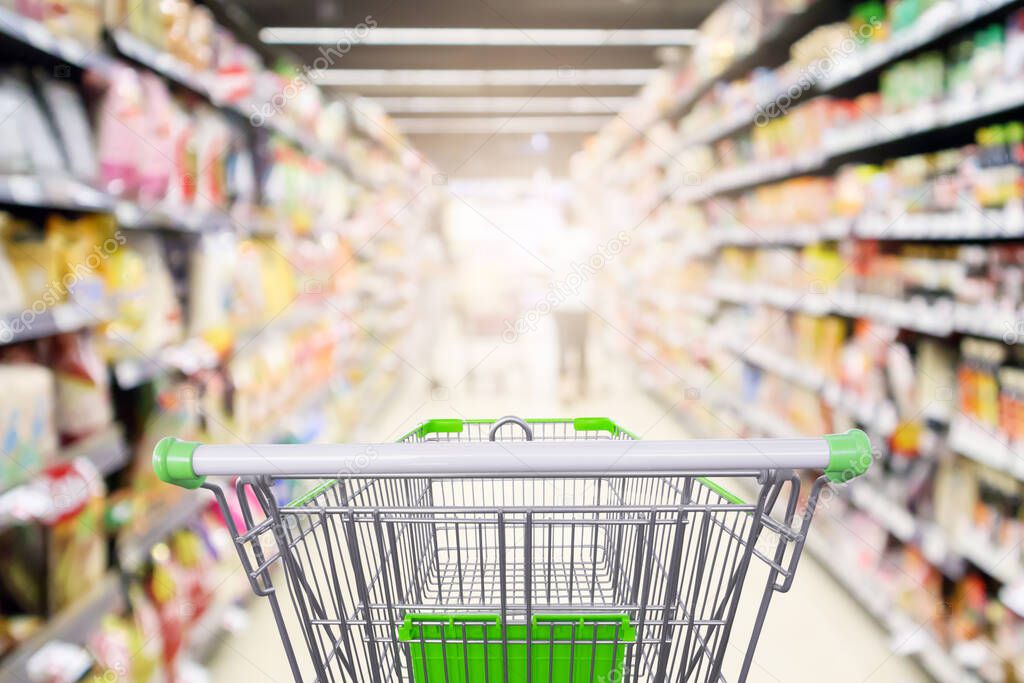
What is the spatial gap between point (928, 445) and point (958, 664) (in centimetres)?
71

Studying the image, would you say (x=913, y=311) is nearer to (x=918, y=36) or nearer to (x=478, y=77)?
(x=918, y=36)

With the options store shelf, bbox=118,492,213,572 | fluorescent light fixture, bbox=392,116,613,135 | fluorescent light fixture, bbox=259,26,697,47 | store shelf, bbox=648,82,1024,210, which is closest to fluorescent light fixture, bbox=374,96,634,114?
fluorescent light fixture, bbox=392,116,613,135

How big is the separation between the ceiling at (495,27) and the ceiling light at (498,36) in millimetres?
145

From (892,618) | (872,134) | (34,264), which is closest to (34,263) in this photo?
(34,264)

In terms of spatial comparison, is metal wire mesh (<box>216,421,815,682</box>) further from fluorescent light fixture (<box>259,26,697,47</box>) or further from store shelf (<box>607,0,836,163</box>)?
fluorescent light fixture (<box>259,26,697,47</box>)

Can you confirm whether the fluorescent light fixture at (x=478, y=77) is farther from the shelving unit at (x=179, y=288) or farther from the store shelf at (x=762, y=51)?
the shelving unit at (x=179, y=288)

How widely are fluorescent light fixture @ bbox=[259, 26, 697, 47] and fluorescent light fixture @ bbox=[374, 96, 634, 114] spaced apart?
9.58 feet

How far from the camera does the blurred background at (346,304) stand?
185 cm

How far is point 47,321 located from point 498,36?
713cm

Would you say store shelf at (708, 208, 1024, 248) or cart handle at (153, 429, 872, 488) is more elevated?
store shelf at (708, 208, 1024, 248)

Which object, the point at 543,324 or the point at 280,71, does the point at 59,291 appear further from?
the point at 543,324

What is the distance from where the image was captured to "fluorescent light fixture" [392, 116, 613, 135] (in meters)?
13.4

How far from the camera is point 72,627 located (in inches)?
71.1

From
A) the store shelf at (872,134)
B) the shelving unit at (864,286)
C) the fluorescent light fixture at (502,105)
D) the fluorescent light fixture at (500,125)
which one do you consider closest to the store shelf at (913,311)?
the shelving unit at (864,286)
